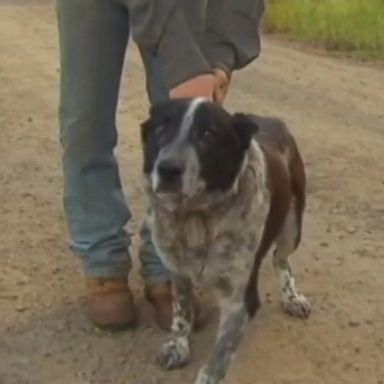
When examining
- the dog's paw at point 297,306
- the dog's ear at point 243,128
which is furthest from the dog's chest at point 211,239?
the dog's paw at point 297,306

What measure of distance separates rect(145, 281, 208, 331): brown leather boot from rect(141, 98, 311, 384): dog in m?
0.14

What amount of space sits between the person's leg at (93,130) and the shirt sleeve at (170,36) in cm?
47

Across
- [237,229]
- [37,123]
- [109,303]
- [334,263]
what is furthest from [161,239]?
[37,123]

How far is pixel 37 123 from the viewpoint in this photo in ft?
28.3

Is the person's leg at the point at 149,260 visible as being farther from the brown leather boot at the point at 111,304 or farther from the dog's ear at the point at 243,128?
the dog's ear at the point at 243,128

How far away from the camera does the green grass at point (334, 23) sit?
11.1m

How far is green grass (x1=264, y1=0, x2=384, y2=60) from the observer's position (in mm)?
11109

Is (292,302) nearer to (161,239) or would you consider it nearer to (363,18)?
(161,239)

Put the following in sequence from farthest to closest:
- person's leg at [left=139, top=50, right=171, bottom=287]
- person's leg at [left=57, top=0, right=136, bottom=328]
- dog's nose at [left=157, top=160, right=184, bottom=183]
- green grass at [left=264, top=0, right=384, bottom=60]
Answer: green grass at [left=264, top=0, right=384, bottom=60] < person's leg at [left=139, top=50, right=171, bottom=287] < person's leg at [left=57, top=0, right=136, bottom=328] < dog's nose at [left=157, top=160, right=184, bottom=183]

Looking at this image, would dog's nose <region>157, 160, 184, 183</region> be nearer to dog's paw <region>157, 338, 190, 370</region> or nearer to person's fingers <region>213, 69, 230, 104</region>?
person's fingers <region>213, 69, 230, 104</region>

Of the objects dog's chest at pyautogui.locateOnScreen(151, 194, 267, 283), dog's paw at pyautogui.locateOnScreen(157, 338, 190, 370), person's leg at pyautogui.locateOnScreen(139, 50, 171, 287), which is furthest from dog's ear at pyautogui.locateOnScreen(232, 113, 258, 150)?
dog's paw at pyautogui.locateOnScreen(157, 338, 190, 370)

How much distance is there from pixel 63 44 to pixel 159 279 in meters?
1.03

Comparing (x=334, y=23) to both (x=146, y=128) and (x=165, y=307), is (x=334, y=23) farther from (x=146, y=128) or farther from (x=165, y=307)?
(x=146, y=128)

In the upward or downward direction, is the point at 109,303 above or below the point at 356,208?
above
